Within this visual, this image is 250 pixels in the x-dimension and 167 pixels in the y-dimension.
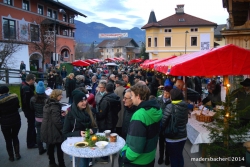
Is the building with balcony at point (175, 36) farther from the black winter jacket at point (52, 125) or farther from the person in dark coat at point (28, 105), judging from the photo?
the black winter jacket at point (52, 125)

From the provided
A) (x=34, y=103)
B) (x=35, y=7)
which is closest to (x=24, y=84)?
(x=34, y=103)

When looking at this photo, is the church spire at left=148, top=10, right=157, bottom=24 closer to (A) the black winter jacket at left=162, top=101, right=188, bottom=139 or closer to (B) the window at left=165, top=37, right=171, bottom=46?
(B) the window at left=165, top=37, right=171, bottom=46

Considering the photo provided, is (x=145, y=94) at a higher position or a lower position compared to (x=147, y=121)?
higher

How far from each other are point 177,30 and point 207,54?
1639 inches

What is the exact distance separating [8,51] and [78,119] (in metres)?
15.9

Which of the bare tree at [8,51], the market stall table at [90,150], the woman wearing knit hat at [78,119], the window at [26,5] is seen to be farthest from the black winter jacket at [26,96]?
the window at [26,5]

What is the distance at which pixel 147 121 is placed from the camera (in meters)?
2.61

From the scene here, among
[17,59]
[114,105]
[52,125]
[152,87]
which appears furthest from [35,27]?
[52,125]

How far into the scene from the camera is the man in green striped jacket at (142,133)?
2570 millimetres

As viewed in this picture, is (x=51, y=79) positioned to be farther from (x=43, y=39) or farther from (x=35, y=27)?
(x=35, y=27)

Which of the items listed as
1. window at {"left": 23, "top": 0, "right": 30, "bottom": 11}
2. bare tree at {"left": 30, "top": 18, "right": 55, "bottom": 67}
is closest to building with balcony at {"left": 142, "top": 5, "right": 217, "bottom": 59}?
bare tree at {"left": 30, "top": 18, "right": 55, "bottom": 67}

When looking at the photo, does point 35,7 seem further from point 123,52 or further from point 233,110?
point 123,52

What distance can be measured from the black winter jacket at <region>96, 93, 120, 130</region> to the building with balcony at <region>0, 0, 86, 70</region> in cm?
1808

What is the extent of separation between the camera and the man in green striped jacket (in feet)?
8.43
